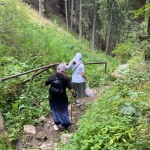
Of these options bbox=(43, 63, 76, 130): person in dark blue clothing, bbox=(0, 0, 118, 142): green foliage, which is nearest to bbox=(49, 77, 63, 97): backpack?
bbox=(43, 63, 76, 130): person in dark blue clothing

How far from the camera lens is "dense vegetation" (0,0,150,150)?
3.44m

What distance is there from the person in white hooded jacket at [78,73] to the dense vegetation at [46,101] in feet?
2.63

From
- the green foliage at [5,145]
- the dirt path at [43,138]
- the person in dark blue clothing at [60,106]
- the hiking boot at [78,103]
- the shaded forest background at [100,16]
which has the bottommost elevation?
the dirt path at [43,138]

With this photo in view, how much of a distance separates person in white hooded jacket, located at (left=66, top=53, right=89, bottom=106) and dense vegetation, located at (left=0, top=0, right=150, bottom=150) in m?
0.80

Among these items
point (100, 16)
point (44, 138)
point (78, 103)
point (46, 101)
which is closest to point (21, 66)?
point (46, 101)

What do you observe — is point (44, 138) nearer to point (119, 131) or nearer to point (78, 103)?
point (119, 131)

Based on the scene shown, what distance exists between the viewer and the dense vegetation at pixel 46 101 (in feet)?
11.3

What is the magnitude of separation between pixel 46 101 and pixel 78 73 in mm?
1377

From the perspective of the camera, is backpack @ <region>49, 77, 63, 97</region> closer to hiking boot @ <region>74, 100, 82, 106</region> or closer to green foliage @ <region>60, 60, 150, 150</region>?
green foliage @ <region>60, 60, 150, 150</region>

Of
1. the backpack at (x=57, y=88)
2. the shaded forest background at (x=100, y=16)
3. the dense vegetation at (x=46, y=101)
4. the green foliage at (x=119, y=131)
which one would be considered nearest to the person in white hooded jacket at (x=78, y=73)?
the dense vegetation at (x=46, y=101)

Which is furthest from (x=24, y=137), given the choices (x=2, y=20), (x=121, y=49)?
(x=121, y=49)

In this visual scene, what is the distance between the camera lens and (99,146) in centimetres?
321

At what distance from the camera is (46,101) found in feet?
22.7

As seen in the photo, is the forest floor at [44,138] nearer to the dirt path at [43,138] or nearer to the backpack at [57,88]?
the dirt path at [43,138]
